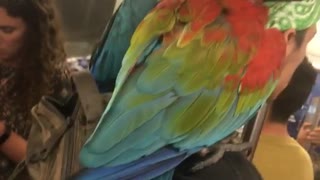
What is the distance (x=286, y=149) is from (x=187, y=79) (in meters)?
0.47

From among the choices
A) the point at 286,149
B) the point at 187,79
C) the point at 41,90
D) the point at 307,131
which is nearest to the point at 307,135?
the point at 307,131

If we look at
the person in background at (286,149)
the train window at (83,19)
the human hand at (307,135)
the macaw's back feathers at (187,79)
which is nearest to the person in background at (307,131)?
the human hand at (307,135)

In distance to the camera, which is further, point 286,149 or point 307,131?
point 307,131

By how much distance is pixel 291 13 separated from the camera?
0.62 metres

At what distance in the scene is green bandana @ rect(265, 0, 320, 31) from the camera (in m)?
0.62

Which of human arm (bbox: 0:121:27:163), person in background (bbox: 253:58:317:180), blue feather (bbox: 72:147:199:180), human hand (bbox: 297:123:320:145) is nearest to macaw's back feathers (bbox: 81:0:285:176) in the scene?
blue feather (bbox: 72:147:199:180)

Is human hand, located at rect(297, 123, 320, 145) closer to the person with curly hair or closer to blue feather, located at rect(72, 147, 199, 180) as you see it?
the person with curly hair

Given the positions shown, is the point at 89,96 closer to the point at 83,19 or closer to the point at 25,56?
the point at 25,56

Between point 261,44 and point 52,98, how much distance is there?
0.90ft

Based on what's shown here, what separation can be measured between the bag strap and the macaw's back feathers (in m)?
0.04

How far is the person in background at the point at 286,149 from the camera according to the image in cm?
97

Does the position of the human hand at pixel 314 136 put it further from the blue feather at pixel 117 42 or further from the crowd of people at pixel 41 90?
the blue feather at pixel 117 42

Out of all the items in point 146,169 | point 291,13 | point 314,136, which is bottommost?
point 314,136

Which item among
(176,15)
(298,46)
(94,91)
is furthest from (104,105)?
(298,46)
